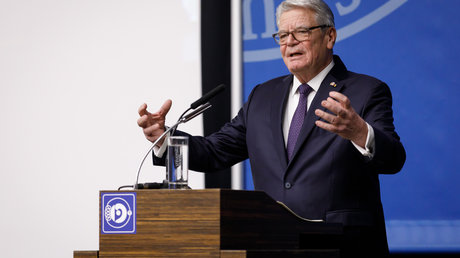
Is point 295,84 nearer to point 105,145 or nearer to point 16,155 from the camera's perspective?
point 105,145

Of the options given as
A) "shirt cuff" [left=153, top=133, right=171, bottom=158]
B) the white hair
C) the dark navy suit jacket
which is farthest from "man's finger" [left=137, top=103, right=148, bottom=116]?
the white hair

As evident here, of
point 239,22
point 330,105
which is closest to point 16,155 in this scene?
point 239,22

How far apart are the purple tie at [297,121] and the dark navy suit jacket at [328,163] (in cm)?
4

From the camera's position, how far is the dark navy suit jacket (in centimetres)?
215

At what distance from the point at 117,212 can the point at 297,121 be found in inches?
34.6

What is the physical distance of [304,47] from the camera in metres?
2.45

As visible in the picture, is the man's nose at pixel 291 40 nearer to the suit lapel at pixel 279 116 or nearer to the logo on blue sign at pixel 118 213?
the suit lapel at pixel 279 116

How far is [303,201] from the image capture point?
85.4 inches

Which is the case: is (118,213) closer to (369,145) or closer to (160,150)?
(160,150)

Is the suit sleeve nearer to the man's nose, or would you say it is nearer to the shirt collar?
the shirt collar

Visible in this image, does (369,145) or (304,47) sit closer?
(369,145)

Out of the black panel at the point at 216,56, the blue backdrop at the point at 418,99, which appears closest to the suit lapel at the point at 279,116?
the blue backdrop at the point at 418,99

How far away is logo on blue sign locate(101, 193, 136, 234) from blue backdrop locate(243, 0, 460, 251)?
2138mm

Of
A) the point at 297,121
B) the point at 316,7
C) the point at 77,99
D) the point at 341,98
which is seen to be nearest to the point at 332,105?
the point at 341,98
